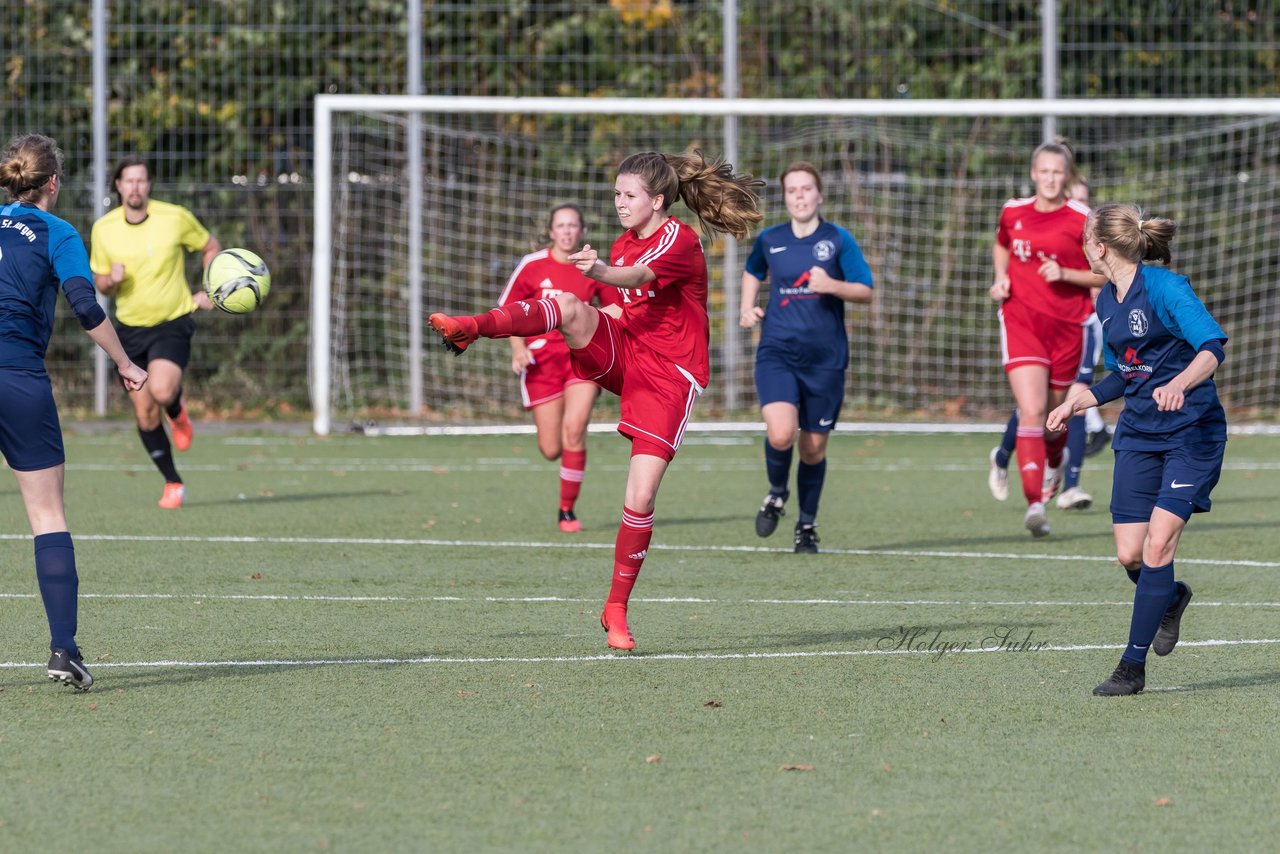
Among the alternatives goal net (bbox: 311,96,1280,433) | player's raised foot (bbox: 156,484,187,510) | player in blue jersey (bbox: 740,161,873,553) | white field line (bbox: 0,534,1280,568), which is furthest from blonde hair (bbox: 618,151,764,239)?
goal net (bbox: 311,96,1280,433)

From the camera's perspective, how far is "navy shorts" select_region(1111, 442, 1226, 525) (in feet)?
19.2

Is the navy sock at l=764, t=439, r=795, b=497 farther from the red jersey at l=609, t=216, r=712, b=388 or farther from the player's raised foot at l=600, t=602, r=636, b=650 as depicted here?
the player's raised foot at l=600, t=602, r=636, b=650

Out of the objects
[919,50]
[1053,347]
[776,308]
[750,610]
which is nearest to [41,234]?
[750,610]

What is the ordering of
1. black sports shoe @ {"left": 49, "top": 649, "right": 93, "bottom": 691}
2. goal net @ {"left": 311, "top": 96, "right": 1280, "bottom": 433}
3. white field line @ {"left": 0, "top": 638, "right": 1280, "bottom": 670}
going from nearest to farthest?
black sports shoe @ {"left": 49, "top": 649, "right": 93, "bottom": 691}
white field line @ {"left": 0, "top": 638, "right": 1280, "bottom": 670}
goal net @ {"left": 311, "top": 96, "right": 1280, "bottom": 433}

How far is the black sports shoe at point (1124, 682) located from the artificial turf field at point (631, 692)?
7 cm

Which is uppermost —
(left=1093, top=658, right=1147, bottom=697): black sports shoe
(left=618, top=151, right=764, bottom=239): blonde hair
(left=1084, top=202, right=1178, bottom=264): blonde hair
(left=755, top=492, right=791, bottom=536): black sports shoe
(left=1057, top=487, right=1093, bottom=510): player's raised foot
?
(left=618, top=151, right=764, bottom=239): blonde hair

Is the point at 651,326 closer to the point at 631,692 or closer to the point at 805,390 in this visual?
the point at 631,692

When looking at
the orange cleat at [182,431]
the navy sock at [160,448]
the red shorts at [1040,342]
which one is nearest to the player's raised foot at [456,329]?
the red shorts at [1040,342]

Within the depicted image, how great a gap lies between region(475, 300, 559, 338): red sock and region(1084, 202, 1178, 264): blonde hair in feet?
6.55

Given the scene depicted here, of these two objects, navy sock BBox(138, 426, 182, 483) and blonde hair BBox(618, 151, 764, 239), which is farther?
navy sock BBox(138, 426, 182, 483)

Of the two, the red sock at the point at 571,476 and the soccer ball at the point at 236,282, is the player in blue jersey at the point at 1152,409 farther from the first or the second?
the red sock at the point at 571,476

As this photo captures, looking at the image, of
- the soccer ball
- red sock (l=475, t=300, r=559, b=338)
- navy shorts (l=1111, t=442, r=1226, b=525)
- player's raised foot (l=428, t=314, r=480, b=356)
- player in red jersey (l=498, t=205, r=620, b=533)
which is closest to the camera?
navy shorts (l=1111, t=442, r=1226, b=525)

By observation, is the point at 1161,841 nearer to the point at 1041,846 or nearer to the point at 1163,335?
the point at 1041,846

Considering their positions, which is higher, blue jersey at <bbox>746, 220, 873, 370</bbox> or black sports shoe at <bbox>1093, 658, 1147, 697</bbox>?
blue jersey at <bbox>746, 220, 873, 370</bbox>
